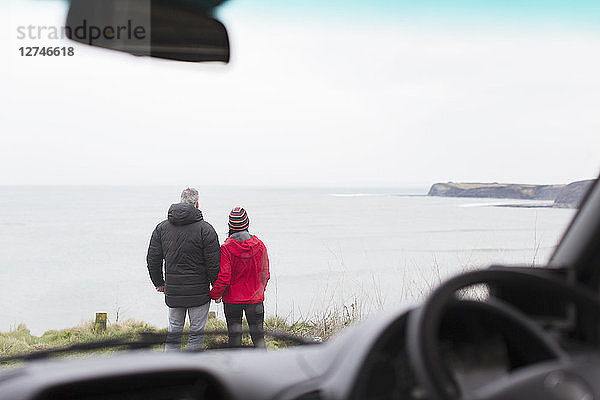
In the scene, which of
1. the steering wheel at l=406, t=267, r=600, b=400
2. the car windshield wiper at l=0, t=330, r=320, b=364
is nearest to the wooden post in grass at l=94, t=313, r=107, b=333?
the car windshield wiper at l=0, t=330, r=320, b=364

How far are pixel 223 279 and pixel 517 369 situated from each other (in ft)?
13.4

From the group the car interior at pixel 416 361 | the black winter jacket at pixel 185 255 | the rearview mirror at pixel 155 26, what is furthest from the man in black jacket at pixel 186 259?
the car interior at pixel 416 361

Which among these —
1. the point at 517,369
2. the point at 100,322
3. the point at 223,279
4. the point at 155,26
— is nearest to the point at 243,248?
the point at 223,279

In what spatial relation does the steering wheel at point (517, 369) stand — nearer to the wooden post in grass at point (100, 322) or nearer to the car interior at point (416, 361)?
the car interior at point (416, 361)

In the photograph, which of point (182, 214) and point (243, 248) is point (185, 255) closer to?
point (182, 214)

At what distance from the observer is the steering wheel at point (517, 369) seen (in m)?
1.17

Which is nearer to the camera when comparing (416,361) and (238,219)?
(416,361)

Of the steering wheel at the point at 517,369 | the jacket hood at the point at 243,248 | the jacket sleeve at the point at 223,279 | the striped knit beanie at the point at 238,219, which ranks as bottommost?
the jacket sleeve at the point at 223,279

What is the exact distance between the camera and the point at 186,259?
5.20m

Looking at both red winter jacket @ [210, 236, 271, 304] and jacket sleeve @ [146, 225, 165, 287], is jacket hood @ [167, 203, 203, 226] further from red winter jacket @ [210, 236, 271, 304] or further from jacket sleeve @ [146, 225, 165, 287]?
red winter jacket @ [210, 236, 271, 304]

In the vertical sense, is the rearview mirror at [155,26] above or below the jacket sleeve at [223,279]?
above

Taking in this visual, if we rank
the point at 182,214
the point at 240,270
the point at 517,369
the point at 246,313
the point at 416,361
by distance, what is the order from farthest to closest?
the point at 246,313, the point at 240,270, the point at 182,214, the point at 517,369, the point at 416,361

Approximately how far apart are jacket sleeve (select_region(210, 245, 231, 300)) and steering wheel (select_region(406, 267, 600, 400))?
13.2 ft

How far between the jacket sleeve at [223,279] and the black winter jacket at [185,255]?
47 mm
